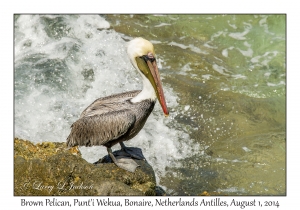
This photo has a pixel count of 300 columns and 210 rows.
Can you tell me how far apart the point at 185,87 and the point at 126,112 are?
4.33 metres

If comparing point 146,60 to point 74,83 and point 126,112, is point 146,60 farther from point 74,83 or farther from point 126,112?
point 74,83

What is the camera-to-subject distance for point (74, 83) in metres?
9.80

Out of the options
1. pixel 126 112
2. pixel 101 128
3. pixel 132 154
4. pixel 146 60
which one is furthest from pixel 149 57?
pixel 132 154

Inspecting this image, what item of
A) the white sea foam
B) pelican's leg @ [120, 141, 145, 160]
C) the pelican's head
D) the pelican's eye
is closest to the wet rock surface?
pelican's leg @ [120, 141, 145, 160]

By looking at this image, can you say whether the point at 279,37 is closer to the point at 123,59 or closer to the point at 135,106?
the point at 123,59

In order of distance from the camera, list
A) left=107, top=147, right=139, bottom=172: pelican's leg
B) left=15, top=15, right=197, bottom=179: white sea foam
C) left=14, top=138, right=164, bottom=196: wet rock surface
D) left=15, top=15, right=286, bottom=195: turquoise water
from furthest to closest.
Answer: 1. left=15, top=15, right=197, bottom=179: white sea foam
2. left=15, top=15, right=286, bottom=195: turquoise water
3. left=107, top=147, right=139, bottom=172: pelican's leg
4. left=14, top=138, right=164, bottom=196: wet rock surface

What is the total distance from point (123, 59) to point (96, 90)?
140cm

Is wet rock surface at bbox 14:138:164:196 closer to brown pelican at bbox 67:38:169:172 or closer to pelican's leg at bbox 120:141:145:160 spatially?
brown pelican at bbox 67:38:169:172

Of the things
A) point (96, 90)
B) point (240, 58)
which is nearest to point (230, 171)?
point (96, 90)

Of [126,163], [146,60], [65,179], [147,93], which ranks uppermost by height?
[146,60]

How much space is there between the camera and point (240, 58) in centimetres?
1157

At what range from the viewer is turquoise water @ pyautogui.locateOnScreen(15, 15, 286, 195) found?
8.17 metres

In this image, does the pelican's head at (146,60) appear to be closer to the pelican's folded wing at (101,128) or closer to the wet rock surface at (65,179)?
the pelican's folded wing at (101,128)

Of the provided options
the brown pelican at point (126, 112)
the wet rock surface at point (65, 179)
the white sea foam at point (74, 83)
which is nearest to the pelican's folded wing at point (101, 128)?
the brown pelican at point (126, 112)
